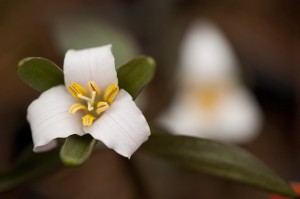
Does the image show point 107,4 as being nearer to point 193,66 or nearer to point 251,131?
point 193,66

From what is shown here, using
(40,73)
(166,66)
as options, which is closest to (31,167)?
(40,73)

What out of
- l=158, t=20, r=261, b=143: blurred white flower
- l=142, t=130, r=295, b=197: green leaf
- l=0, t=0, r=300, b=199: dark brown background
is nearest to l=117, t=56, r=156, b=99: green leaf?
l=142, t=130, r=295, b=197: green leaf

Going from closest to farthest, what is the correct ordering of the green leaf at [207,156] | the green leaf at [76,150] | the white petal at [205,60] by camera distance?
the green leaf at [76,150]
the green leaf at [207,156]
the white petal at [205,60]

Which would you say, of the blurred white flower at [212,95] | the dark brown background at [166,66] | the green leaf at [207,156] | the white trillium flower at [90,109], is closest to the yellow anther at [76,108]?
the white trillium flower at [90,109]

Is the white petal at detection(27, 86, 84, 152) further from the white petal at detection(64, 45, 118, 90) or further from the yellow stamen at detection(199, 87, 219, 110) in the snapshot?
the yellow stamen at detection(199, 87, 219, 110)

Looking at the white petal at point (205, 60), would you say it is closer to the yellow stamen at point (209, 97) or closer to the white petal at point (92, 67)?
the yellow stamen at point (209, 97)

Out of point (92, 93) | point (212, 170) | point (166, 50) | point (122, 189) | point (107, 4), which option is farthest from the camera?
point (107, 4)

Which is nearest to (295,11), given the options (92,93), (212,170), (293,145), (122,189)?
(293,145)
